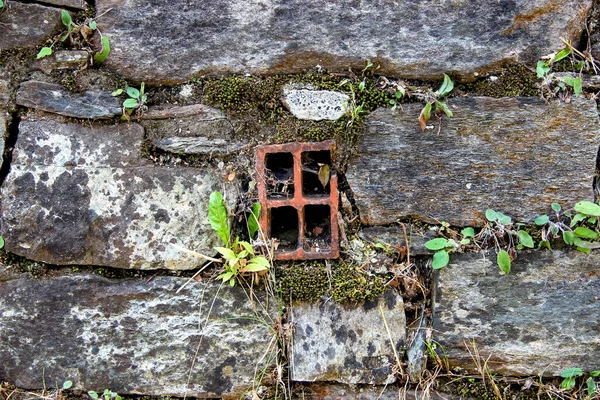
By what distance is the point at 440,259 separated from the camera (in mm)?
1761

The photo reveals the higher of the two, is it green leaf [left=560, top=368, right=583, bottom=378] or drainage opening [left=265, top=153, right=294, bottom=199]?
drainage opening [left=265, top=153, right=294, bottom=199]

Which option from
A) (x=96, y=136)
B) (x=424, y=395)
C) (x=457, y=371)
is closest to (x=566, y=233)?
(x=457, y=371)

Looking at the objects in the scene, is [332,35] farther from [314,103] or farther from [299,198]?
[299,198]

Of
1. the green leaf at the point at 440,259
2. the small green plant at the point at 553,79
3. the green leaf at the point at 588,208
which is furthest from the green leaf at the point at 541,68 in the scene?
the green leaf at the point at 440,259

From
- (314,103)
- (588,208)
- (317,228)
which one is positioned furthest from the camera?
(317,228)

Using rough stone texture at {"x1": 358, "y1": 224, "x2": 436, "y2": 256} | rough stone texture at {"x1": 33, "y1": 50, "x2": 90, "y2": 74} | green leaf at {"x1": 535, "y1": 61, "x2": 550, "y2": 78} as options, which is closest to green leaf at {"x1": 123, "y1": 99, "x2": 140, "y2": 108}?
rough stone texture at {"x1": 33, "y1": 50, "x2": 90, "y2": 74}

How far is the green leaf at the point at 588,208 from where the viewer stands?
1.71 meters

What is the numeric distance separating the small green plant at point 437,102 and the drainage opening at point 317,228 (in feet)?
1.61

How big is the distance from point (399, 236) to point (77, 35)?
1.40m

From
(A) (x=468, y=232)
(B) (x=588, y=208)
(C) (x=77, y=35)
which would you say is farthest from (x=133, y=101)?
(B) (x=588, y=208)

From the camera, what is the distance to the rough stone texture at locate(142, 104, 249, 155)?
185cm

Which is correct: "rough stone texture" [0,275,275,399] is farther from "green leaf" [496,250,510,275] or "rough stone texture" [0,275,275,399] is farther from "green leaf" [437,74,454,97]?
"green leaf" [437,74,454,97]

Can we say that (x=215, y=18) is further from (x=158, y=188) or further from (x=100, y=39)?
Answer: (x=158, y=188)

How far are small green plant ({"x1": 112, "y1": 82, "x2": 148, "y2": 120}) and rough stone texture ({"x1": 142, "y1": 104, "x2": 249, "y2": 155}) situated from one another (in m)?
0.03
